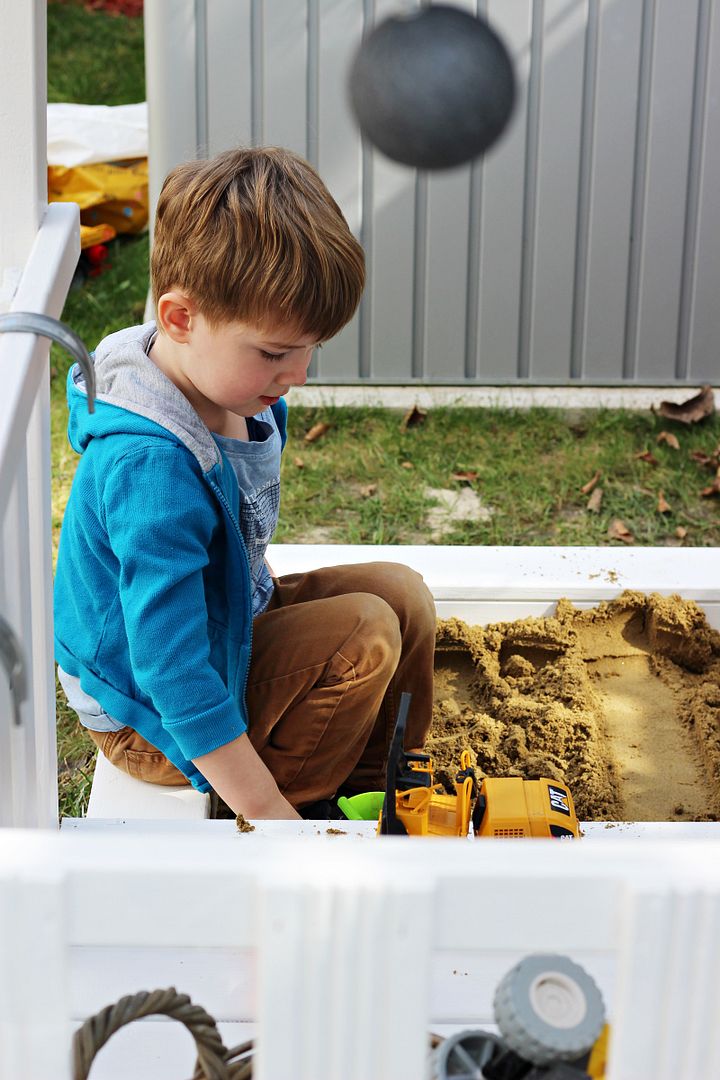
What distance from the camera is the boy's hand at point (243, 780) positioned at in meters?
1.37

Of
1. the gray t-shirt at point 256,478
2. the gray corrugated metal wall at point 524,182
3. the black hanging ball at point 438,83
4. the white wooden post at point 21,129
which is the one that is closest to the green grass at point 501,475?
the gray corrugated metal wall at point 524,182

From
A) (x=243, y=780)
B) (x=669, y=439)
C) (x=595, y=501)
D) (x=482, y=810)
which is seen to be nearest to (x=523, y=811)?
(x=482, y=810)

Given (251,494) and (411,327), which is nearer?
(251,494)

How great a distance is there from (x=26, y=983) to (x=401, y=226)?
9.19 feet

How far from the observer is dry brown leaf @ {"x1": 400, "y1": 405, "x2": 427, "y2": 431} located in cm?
323

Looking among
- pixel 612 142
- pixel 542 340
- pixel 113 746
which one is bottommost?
pixel 113 746

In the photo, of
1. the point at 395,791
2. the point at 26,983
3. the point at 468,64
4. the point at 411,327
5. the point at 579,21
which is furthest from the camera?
the point at 411,327

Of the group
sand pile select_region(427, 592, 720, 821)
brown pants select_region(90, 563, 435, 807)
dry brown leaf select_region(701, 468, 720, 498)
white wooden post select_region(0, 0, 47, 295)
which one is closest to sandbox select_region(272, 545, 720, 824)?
sand pile select_region(427, 592, 720, 821)

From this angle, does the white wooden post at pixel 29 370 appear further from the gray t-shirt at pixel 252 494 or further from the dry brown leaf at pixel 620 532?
the dry brown leaf at pixel 620 532

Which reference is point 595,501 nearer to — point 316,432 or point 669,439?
point 669,439

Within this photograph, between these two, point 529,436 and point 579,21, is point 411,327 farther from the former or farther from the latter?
point 579,21

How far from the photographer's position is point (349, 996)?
64cm

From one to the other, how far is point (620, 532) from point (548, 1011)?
2186mm

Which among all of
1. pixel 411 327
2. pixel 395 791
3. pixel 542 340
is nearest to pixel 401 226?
pixel 411 327
